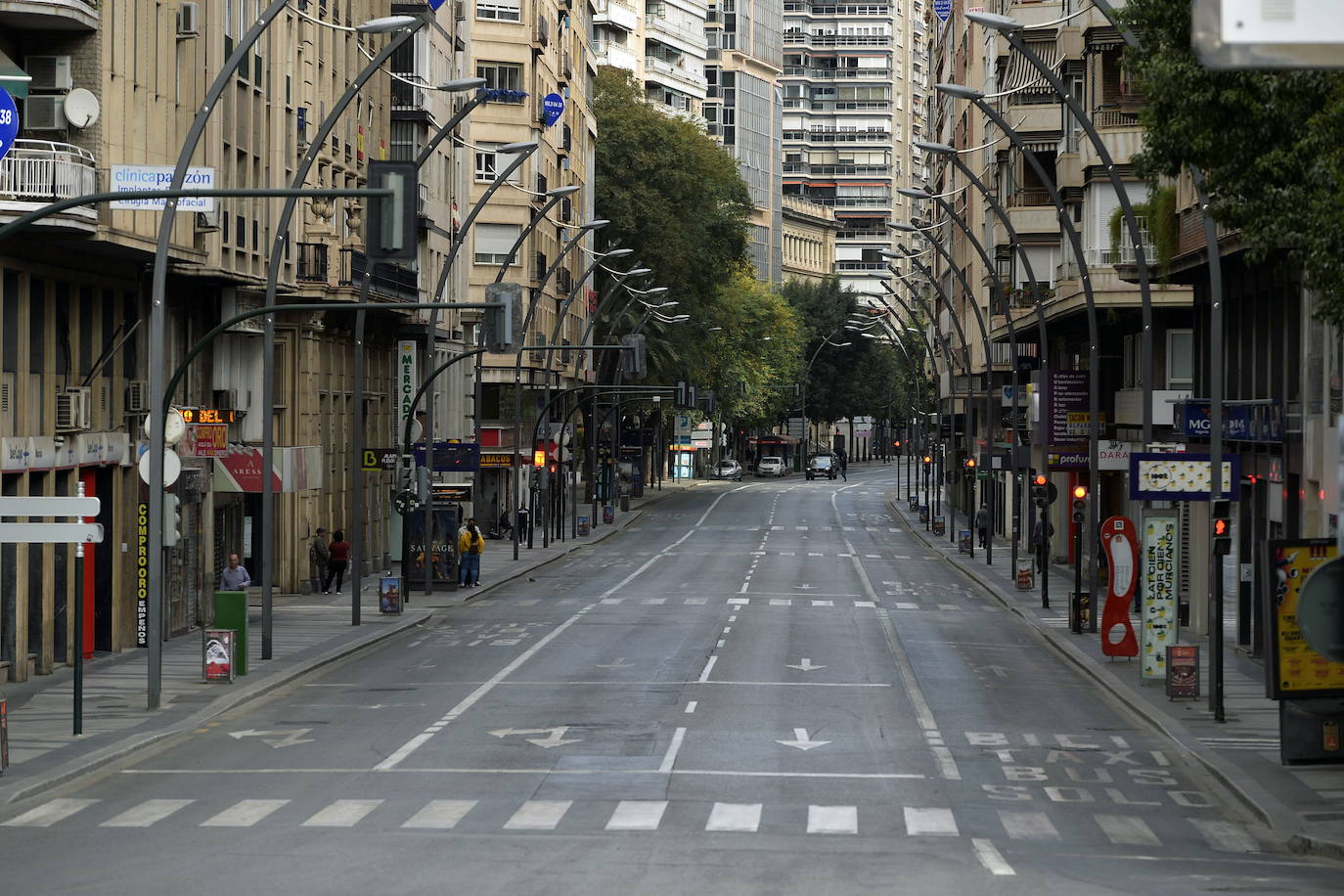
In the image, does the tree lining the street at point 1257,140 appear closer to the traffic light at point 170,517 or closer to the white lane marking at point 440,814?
the white lane marking at point 440,814

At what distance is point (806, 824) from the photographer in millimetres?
18500

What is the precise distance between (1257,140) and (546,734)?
1086cm

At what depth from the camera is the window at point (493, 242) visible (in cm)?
8644

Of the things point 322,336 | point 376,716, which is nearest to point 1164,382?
point 322,336

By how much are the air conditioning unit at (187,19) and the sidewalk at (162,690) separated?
11.6m

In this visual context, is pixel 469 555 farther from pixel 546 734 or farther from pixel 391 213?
pixel 391 213

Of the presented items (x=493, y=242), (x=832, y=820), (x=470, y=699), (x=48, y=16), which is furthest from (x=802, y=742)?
(x=493, y=242)

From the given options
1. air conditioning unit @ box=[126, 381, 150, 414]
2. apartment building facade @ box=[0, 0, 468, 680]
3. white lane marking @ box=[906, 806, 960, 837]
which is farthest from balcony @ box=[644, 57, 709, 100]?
white lane marking @ box=[906, 806, 960, 837]

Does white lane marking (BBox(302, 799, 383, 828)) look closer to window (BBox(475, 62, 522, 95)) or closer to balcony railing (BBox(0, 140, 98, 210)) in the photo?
balcony railing (BBox(0, 140, 98, 210))

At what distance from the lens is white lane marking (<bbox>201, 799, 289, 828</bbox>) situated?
18391 mm

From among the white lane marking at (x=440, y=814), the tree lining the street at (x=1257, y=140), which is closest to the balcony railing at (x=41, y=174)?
the white lane marking at (x=440, y=814)

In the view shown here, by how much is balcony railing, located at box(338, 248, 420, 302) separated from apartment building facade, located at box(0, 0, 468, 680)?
10 centimetres

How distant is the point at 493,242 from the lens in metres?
87.1

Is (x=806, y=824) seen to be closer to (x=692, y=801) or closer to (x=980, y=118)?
(x=692, y=801)
